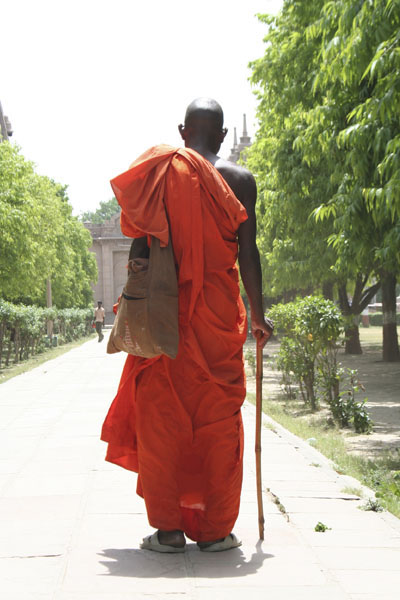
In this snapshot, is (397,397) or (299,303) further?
(397,397)

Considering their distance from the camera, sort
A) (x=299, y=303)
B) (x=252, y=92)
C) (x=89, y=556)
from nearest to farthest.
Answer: (x=89, y=556), (x=299, y=303), (x=252, y=92)

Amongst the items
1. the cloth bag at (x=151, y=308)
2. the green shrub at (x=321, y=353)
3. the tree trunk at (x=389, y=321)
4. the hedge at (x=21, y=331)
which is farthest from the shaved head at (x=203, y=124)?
the hedge at (x=21, y=331)

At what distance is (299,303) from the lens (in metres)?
10.8

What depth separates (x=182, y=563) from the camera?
143 inches

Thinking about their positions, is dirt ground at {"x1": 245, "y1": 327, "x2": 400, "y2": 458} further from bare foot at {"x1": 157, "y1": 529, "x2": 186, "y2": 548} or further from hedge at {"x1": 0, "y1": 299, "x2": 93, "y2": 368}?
hedge at {"x1": 0, "y1": 299, "x2": 93, "y2": 368}

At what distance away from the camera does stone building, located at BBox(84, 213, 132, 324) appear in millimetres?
79812

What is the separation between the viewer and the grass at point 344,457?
16.9 ft

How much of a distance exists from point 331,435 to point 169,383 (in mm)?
5149

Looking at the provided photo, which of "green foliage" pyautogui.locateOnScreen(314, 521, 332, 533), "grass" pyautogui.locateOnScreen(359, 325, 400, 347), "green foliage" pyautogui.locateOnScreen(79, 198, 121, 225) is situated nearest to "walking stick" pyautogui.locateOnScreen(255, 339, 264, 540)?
"green foliage" pyautogui.locateOnScreen(314, 521, 332, 533)

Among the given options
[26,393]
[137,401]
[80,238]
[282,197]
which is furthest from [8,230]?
[80,238]

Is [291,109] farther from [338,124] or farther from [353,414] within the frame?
[353,414]

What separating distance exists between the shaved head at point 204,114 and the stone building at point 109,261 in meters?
75.0

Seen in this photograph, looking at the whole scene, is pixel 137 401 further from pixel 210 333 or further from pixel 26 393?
pixel 26 393

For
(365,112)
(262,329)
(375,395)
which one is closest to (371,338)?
(375,395)
